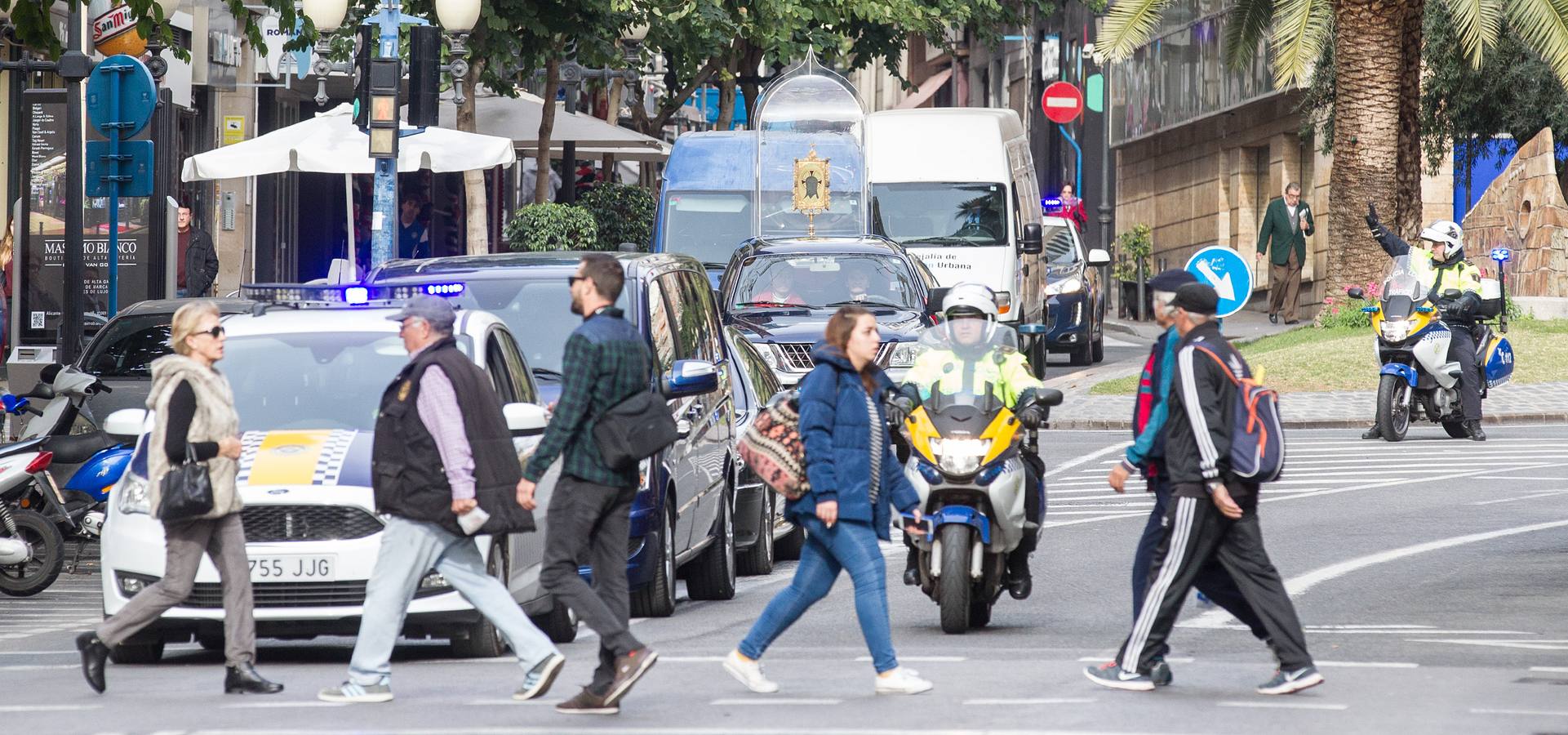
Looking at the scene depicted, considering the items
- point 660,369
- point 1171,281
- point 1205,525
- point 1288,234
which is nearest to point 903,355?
point 660,369

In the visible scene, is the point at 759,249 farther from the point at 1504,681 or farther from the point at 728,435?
the point at 1504,681

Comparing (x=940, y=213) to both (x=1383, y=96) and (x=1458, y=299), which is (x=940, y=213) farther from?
(x=1458, y=299)

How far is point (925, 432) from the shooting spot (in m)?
11.1

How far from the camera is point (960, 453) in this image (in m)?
11.0

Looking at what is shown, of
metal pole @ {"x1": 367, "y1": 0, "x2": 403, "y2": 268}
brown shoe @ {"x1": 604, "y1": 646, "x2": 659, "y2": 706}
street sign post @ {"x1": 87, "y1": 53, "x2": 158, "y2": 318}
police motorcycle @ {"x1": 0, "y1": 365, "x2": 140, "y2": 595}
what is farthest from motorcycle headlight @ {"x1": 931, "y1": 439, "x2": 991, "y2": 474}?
street sign post @ {"x1": 87, "y1": 53, "x2": 158, "y2": 318}

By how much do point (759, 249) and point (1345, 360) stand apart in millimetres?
8933

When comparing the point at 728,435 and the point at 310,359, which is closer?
the point at 310,359

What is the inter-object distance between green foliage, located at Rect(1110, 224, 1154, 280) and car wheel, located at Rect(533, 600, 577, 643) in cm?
3546

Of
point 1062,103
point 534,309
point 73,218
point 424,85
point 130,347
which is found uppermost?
point 1062,103

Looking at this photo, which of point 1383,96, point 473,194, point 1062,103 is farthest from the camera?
point 1062,103

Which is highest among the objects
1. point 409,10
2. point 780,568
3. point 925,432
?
point 409,10

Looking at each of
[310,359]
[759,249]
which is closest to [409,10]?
[759,249]

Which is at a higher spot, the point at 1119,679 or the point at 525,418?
the point at 525,418

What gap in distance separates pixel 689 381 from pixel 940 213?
51.2 ft
